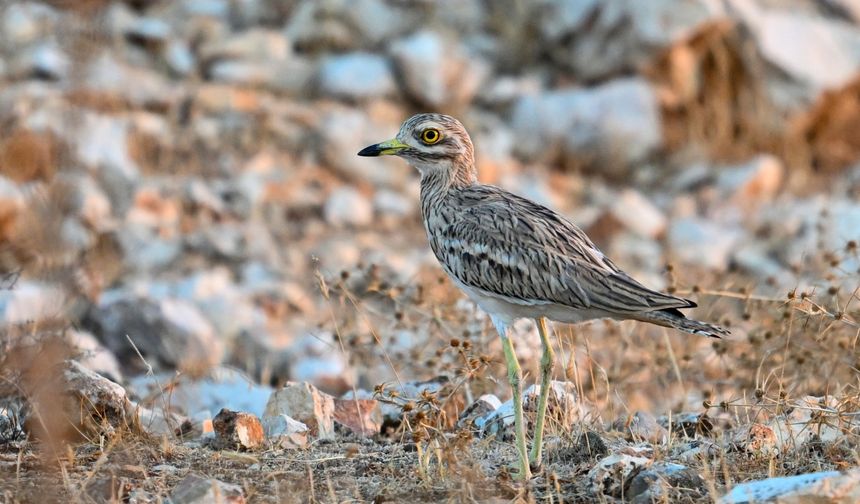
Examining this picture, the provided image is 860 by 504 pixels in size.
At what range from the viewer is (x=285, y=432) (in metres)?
4.54

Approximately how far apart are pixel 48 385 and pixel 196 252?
551cm

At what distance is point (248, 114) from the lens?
10086 millimetres

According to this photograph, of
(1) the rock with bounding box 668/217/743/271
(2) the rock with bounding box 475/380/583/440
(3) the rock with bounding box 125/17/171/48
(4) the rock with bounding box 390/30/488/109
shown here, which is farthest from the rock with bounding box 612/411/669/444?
(3) the rock with bounding box 125/17/171/48

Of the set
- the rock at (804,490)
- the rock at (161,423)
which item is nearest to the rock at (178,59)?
the rock at (161,423)

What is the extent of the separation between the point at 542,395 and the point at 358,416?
0.89 metres

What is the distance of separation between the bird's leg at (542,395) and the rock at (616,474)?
0.32 m

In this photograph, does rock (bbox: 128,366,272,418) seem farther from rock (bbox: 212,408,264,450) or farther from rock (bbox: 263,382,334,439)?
rock (bbox: 212,408,264,450)

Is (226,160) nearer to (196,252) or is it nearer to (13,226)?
(196,252)

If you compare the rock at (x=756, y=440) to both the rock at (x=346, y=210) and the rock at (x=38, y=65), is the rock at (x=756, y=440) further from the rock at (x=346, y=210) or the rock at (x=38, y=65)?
the rock at (x=38, y=65)

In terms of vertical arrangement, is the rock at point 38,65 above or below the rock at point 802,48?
below

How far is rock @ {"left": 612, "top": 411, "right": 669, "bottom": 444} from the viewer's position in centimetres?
459

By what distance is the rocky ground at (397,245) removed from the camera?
4.13 metres

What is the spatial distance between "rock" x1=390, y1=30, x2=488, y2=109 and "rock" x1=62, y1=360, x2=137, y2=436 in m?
6.35

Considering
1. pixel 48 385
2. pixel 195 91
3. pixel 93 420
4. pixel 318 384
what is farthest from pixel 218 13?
pixel 48 385
